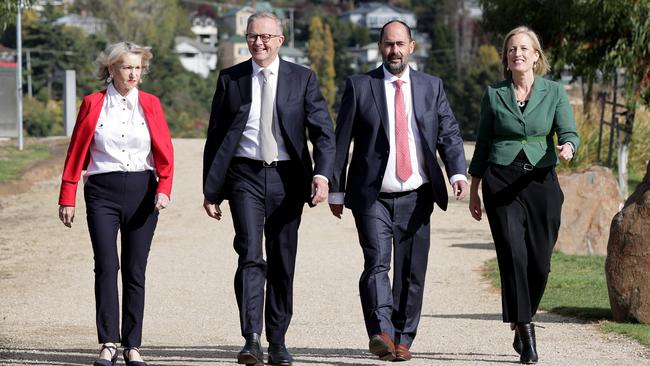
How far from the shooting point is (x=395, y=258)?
820 cm

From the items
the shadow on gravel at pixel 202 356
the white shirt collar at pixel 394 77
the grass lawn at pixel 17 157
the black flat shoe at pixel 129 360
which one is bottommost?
the grass lawn at pixel 17 157

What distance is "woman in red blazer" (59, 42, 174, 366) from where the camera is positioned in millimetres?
8031

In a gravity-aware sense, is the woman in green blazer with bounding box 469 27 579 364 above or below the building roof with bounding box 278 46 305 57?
above

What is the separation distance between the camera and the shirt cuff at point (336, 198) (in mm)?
8234

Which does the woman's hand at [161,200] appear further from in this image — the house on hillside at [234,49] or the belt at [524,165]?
the house on hillside at [234,49]

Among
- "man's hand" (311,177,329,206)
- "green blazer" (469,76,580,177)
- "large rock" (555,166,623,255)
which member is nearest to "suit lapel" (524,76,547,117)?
"green blazer" (469,76,580,177)

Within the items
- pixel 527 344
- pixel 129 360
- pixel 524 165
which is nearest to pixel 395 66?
pixel 524 165

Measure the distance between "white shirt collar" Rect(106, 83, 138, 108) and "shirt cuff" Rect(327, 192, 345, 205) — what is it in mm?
1184

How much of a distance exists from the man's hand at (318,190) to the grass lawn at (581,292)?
243cm

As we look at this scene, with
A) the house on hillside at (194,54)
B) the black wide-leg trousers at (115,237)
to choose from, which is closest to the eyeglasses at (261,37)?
the black wide-leg trousers at (115,237)

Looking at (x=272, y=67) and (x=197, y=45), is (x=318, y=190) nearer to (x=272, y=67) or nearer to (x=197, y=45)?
(x=272, y=67)

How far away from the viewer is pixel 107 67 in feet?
26.5

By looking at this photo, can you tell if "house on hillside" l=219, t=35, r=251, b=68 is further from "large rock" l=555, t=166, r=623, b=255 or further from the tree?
"large rock" l=555, t=166, r=623, b=255

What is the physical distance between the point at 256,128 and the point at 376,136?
65cm
